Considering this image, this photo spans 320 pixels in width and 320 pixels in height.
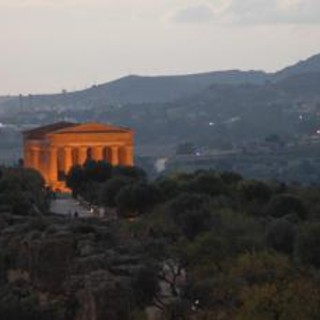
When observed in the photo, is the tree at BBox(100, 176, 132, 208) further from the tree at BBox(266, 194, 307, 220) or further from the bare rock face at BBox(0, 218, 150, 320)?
the bare rock face at BBox(0, 218, 150, 320)

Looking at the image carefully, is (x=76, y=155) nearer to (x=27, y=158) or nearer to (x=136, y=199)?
(x=27, y=158)

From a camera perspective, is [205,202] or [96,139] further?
[96,139]

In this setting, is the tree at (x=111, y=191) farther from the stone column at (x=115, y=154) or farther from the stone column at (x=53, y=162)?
the stone column at (x=115, y=154)

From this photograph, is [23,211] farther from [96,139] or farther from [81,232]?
[96,139]

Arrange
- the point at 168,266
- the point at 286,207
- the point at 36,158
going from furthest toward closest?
the point at 36,158, the point at 286,207, the point at 168,266

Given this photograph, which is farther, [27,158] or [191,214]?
[27,158]

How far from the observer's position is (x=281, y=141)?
17212 centimetres

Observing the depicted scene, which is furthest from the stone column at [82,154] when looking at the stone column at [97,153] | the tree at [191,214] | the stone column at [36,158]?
the tree at [191,214]

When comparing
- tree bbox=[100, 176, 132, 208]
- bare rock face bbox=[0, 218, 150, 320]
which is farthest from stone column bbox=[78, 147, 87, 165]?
bare rock face bbox=[0, 218, 150, 320]

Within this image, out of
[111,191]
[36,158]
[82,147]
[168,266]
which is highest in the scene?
[168,266]

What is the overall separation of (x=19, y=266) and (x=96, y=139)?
77.1 meters

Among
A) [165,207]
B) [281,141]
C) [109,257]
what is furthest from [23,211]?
[281,141]

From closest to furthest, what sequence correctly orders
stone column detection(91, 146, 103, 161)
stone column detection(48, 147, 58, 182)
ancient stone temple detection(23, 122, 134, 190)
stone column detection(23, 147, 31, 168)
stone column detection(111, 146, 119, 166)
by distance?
stone column detection(91, 146, 103, 161) < stone column detection(48, 147, 58, 182) < stone column detection(111, 146, 119, 166) < ancient stone temple detection(23, 122, 134, 190) < stone column detection(23, 147, 31, 168)

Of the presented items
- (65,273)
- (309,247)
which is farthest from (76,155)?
(65,273)
